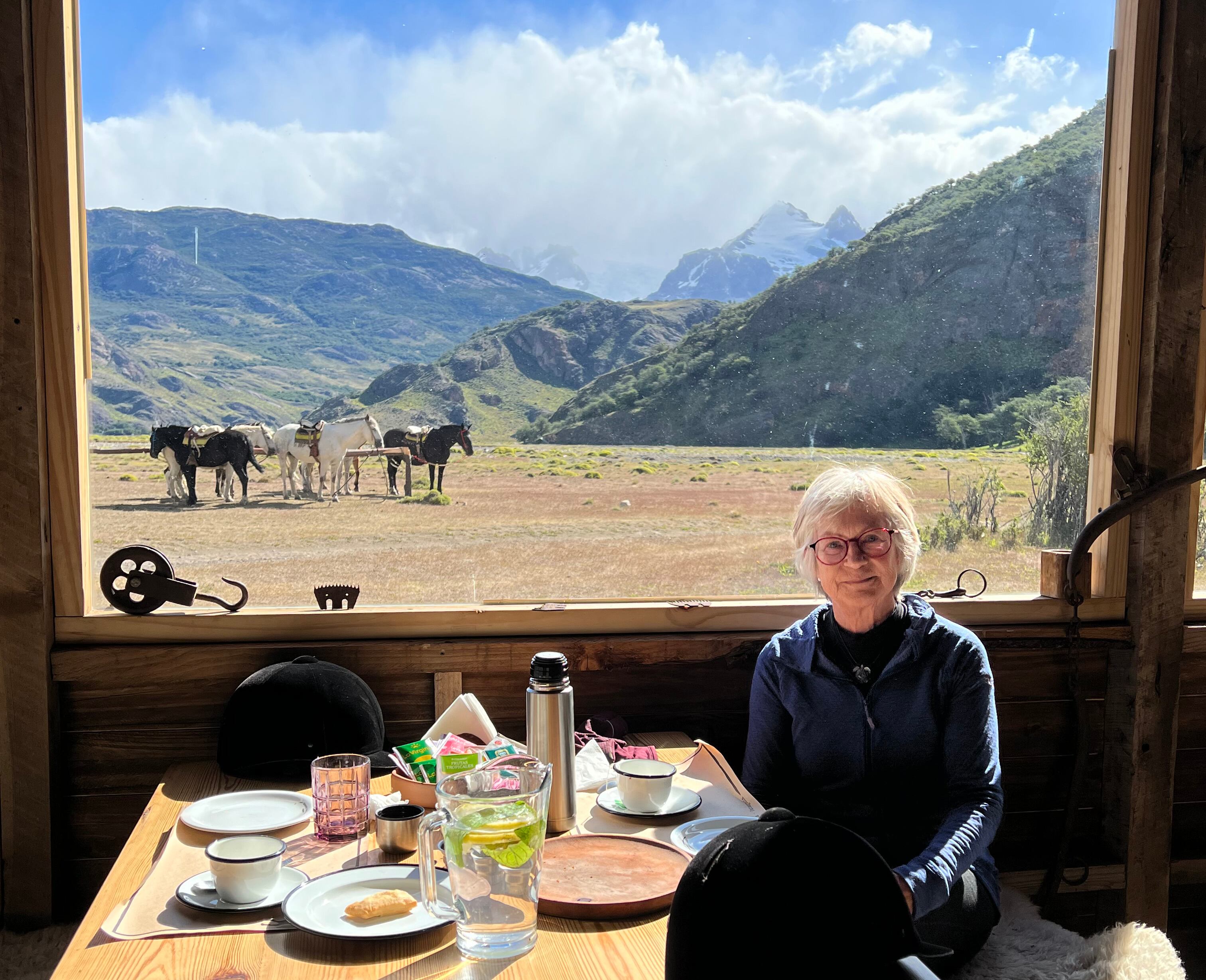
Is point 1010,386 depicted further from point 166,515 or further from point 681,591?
point 166,515

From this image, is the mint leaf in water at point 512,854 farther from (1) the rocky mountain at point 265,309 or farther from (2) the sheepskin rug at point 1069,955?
(1) the rocky mountain at point 265,309

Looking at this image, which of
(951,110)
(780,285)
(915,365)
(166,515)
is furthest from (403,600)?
(951,110)

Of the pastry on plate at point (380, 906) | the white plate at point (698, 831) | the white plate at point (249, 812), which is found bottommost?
the white plate at point (249, 812)

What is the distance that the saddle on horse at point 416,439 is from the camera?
2.49 m

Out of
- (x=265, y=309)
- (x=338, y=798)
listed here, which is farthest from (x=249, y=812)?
(x=265, y=309)

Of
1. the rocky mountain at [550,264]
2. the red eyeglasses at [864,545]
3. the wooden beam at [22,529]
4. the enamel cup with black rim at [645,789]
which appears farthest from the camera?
the rocky mountain at [550,264]

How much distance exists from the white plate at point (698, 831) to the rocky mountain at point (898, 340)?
1266 mm

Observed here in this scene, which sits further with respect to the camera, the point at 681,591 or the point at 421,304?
the point at 421,304

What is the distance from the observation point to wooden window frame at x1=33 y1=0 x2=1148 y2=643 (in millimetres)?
2096

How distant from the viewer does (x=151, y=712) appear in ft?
7.20

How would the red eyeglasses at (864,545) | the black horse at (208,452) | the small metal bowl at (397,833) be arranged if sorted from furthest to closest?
the black horse at (208,452) < the red eyeglasses at (864,545) < the small metal bowl at (397,833)

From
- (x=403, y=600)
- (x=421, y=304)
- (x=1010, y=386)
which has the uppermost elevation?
(x=421, y=304)

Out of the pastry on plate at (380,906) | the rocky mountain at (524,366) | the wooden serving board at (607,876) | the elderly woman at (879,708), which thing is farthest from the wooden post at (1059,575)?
the pastry on plate at (380,906)

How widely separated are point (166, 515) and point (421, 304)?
2.95ft
